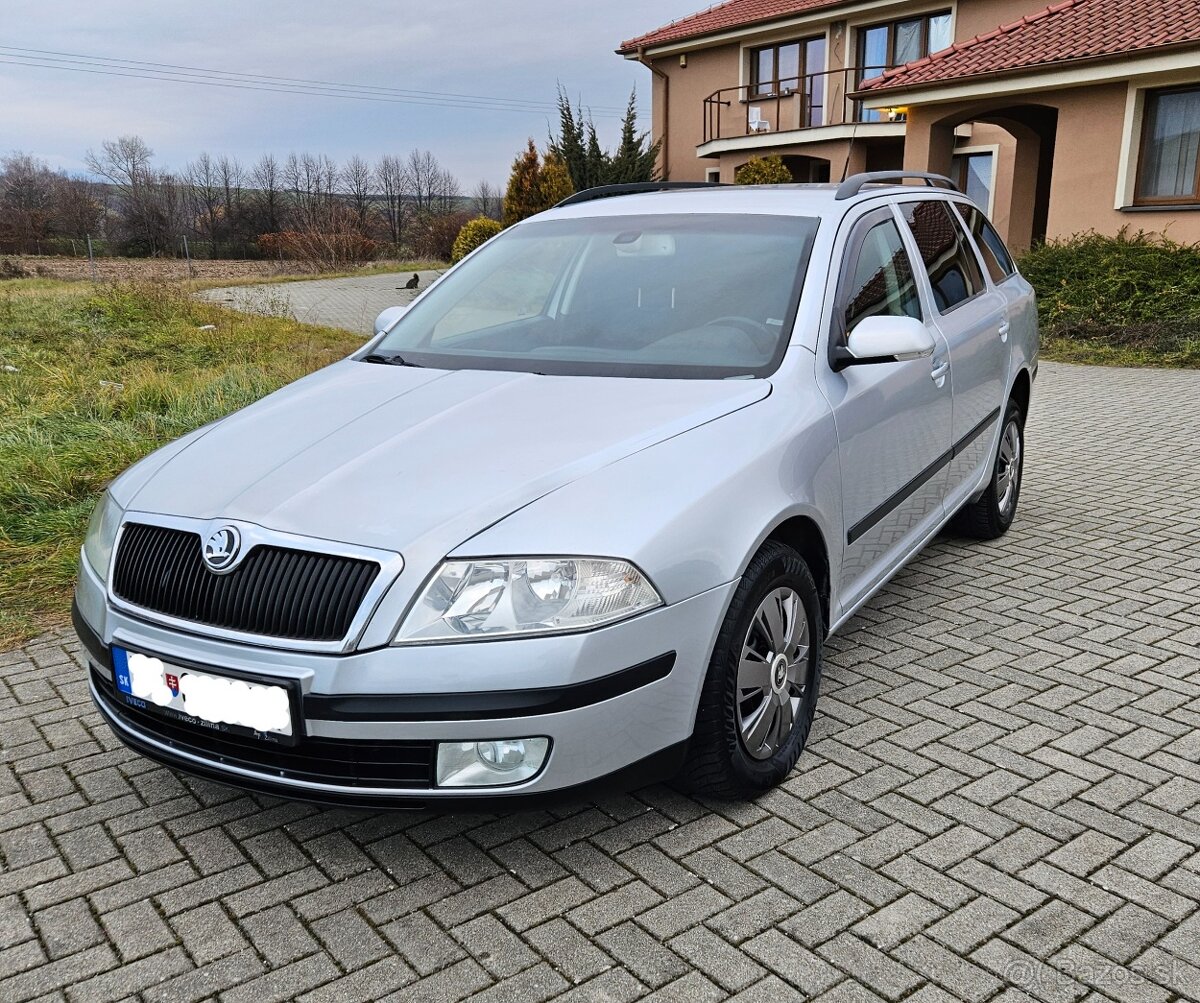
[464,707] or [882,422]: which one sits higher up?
[882,422]

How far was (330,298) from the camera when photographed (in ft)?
74.4

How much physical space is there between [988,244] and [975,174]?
19.2 meters

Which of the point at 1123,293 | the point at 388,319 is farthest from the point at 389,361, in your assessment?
the point at 1123,293

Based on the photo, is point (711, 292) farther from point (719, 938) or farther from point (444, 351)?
point (719, 938)

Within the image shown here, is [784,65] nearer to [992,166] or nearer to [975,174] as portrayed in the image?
[975,174]

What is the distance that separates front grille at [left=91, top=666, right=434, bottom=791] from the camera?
2453 mm

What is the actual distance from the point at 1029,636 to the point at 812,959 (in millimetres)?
2365

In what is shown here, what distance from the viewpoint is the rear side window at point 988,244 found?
5.39 m

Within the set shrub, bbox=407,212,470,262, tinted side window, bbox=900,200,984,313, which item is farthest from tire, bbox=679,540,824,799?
shrub, bbox=407,212,470,262

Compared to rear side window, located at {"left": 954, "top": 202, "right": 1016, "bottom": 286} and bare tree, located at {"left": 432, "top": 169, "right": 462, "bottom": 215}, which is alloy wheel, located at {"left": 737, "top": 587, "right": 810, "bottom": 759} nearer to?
rear side window, located at {"left": 954, "top": 202, "right": 1016, "bottom": 286}

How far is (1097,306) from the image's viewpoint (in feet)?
46.0

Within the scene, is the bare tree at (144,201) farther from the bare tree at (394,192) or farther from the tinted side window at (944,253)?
the tinted side window at (944,253)

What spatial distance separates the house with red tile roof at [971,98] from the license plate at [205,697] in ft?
20.1

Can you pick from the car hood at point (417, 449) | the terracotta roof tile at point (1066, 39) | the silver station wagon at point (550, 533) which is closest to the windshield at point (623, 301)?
the silver station wagon at point (550, 533)
